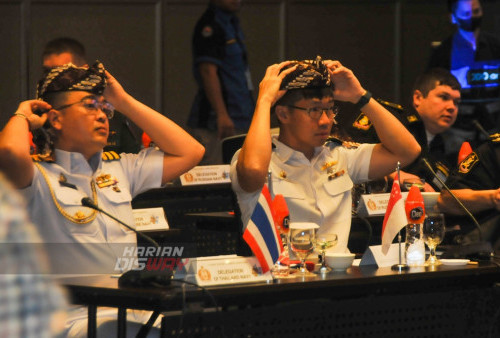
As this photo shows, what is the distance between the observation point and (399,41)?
323 inches

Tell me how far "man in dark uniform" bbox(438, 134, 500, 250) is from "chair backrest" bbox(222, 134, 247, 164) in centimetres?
121

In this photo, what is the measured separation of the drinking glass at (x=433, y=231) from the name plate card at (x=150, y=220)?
4.91 feet

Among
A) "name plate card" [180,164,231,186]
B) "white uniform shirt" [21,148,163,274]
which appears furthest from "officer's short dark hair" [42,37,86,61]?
"white uniform shirt" [21,148,163,274]

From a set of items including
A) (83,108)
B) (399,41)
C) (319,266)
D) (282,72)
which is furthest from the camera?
(399,41)

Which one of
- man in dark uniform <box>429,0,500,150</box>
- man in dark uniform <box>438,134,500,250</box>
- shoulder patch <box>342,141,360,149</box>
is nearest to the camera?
shoulder patch <box>342,141,360,149</box>

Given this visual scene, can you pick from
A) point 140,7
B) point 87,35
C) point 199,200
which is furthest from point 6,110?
point 199,200

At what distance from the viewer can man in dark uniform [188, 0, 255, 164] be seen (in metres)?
6.50

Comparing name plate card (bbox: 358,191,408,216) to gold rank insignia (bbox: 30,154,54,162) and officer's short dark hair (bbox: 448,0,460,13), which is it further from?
officer's short dark hair (bbox: 448,0,460,13)

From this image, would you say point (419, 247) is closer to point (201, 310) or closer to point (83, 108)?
point (201, 310)

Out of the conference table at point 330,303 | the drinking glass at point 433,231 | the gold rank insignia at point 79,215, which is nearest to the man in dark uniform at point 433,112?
the drinking glass at point 433,231

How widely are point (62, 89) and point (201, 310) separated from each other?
124cm

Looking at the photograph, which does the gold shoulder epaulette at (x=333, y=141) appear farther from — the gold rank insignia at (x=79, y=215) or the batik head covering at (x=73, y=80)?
the gold rank insignia at (x=79, y=215)

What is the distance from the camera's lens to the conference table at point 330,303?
2441 mm

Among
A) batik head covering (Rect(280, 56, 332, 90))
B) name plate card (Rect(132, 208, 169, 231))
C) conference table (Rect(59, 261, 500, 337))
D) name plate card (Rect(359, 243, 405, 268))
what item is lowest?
conference table (Rect(59, 261, 500, 337))
